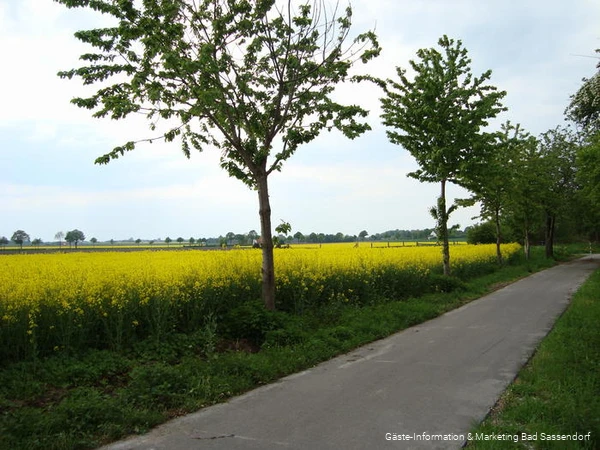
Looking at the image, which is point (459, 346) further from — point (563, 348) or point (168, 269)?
point (168, 269)

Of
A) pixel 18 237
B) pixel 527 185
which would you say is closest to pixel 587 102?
pixel 527 185

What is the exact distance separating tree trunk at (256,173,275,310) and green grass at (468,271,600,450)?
441 cm

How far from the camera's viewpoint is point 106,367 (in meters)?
5.61

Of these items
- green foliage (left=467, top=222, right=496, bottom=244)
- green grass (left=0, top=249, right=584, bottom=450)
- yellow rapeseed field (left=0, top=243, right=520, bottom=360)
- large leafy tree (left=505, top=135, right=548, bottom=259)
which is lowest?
green grass (left=0, top=249, right=584, bottom=450)

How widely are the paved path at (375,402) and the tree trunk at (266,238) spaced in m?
1.99

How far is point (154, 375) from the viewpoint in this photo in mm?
5234

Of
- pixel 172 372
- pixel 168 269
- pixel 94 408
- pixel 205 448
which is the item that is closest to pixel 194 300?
pixel 168 269

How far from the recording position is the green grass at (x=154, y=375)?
13.6 feet

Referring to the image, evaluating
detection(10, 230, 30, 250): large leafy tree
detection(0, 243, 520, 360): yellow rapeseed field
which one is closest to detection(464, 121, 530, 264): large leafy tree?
detection(0, 243, 520, 360): yellow rapeseed field

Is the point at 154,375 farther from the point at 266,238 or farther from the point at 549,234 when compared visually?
the point at 549,234

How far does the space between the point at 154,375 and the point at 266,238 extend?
11.9ft

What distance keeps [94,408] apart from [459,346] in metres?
5.69

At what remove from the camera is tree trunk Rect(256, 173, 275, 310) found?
834 centimetres

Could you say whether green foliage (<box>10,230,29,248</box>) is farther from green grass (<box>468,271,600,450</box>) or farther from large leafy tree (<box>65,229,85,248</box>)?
green grass (<box>468,271,600,450</box>)
